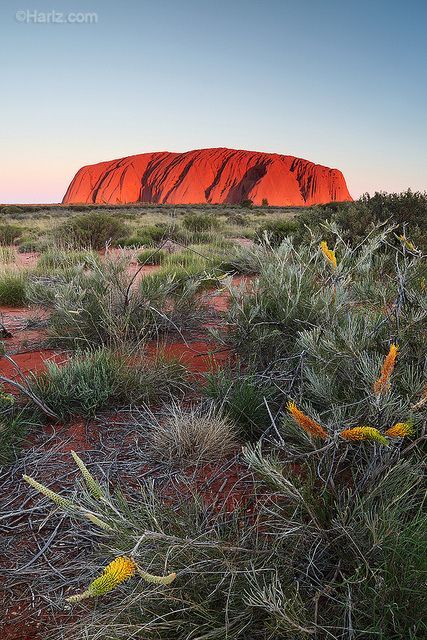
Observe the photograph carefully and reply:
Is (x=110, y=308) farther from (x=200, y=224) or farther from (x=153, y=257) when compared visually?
(x=200, y=224)

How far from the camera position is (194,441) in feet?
8.36

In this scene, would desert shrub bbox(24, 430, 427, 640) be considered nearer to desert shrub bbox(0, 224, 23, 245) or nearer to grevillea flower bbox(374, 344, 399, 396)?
grevillea flower bbox(374, 344, 399, 396)

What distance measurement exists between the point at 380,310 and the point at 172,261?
6.52 meters

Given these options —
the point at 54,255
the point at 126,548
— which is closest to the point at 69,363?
the point at 126,548

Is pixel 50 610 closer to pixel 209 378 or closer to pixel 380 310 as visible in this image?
pixel 209 378

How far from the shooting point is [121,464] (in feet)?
8.41

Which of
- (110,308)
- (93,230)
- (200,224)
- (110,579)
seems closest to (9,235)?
(93,230)

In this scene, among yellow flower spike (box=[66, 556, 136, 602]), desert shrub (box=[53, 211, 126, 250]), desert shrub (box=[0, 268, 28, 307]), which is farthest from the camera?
desert shrub (box=[53, 211, 126, 250])

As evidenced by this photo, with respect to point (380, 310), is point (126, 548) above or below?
below

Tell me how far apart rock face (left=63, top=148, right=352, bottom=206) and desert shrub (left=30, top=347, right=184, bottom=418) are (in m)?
96.5

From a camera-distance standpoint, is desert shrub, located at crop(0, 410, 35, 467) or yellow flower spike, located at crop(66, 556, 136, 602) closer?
yellow flower spike, located at crop(66, 556, 136, 602)

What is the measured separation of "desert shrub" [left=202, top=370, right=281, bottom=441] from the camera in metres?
2.67

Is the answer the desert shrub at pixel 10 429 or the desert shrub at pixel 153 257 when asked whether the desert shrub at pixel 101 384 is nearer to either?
the desert shrub at pixel 10 429

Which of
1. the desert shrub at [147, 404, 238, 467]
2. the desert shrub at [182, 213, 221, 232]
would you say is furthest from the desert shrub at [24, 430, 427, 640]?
the desert shrub at [182, 213, 221, 232]
